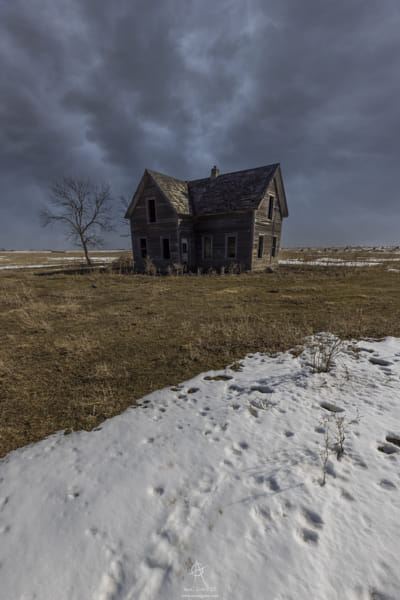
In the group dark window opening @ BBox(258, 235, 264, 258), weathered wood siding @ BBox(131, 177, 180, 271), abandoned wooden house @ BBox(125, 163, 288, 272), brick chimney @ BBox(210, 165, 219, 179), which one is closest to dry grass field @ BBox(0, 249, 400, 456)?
abandoned wooden house @ BBox(125, 163, 288, 272)

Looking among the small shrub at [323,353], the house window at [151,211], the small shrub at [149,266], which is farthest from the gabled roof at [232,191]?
the small shrub at [323,353]

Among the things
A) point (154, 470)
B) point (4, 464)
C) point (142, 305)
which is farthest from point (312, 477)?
point (142, 305)

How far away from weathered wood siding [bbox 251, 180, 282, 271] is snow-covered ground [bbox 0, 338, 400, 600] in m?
15.5

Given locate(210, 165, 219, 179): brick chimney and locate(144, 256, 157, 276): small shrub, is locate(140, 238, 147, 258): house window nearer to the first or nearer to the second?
locate(144, 256, 157, 276): small shrub

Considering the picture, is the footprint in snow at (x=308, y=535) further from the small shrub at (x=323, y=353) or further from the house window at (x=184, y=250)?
the house window at (x=184, y=250)

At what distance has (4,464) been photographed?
247 centimetres

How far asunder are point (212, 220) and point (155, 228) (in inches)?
184

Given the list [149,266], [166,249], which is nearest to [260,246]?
[166,249]

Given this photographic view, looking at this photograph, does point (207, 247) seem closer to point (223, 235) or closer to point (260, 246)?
point (223, 235)

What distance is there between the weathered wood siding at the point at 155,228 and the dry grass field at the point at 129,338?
9.13 meters

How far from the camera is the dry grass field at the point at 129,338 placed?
133 inches

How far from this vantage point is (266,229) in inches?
727

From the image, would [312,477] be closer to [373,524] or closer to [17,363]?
[373,524]

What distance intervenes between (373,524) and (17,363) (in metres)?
5.68
